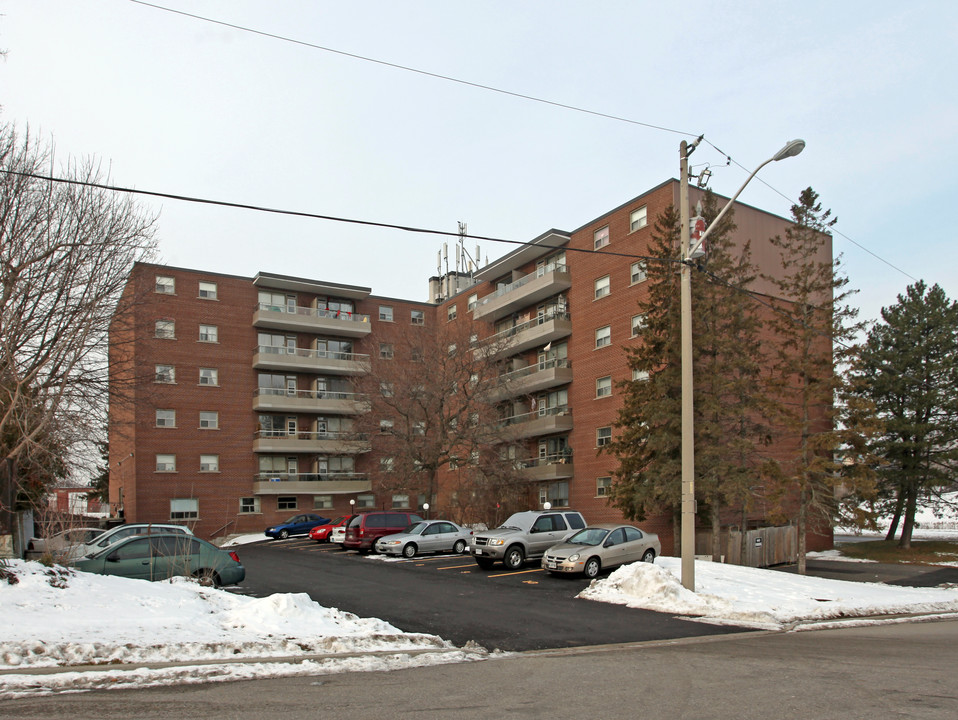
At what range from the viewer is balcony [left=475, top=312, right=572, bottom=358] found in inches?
1697

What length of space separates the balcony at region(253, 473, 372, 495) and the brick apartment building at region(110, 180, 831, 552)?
102 millimetres

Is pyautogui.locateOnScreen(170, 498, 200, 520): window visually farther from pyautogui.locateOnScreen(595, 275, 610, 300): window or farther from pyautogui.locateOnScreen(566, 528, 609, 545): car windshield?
pyautogui.locateOnScreen(566, 528, 609, 545): car windshield

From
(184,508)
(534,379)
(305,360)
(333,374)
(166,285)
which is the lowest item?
(184,508)

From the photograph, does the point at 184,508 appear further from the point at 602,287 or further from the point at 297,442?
the point at 602,287

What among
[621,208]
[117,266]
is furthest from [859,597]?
[621,208]

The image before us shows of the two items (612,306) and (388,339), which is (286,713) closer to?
(612,306)

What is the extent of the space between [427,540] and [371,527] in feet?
12.1

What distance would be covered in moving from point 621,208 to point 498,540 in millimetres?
22180

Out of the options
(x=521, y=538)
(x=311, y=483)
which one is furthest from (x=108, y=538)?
(x=311, y=483)

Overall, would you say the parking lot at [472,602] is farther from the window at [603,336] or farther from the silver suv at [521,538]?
the window at [603,336]

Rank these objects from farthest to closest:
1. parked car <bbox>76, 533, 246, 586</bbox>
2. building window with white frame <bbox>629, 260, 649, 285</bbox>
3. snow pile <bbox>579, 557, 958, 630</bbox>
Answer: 1. building window with white frame <bbox>629, 260, 649, 285</bbox>
2. snow pile <bbox>579, 557, 958, 630</bbox>
3. parked car <bbox>76, 533, 246, 586</bbox>

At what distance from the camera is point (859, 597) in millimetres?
19594

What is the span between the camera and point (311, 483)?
50906mm

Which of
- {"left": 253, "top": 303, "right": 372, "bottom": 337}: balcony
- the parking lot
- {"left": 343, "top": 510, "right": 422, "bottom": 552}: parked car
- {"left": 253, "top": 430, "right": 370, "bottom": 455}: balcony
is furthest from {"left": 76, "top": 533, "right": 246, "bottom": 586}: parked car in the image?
{"left": 253, "top": 303, "right": 372, "bottom": 337}: balcony
